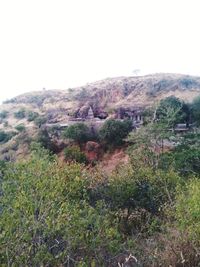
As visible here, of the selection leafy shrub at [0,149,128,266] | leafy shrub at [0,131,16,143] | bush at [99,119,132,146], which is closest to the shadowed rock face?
leafy shrub at [0,131,16,143]

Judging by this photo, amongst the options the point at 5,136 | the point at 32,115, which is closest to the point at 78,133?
the point at 5,136

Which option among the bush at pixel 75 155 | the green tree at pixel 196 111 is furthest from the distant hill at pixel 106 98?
the bush at pixel 75 155

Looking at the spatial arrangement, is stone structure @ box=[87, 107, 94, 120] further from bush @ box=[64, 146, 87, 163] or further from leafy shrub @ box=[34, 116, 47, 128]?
bush @ box=[64, 146, 87, 163]

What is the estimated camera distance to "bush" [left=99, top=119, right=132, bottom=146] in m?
41.8

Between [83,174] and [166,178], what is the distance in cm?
420

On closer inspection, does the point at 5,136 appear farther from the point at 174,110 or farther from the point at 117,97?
the point at 174,110

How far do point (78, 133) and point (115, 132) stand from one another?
3.77 m

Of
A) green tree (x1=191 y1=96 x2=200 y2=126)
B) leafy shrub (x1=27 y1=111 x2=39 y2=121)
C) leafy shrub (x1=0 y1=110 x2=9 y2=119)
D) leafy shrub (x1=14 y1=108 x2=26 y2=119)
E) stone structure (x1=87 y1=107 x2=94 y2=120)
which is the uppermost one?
green tree (x1=191 y1=96 x2=200 y2=126)

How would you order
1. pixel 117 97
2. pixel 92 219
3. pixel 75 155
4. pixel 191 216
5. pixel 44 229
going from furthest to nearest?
pixel 117 97, pixel 75 155, pixel 191 216, pixel 92 219, pixel 44 229

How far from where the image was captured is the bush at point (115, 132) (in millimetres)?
41844

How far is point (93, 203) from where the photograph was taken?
69.5 feet

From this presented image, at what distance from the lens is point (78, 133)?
4275 centimetres

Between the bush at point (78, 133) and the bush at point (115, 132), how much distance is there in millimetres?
2002

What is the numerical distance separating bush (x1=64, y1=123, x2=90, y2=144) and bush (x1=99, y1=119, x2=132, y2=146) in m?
2.00
